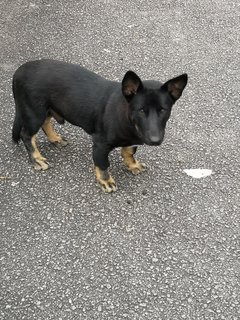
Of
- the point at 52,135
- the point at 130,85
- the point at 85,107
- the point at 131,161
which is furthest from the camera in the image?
the point at 52,135

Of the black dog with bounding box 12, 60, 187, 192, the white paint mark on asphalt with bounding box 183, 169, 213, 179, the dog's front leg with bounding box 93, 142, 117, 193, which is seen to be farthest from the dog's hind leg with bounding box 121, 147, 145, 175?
the white paint mark on asphalt with bounding box 183, 169, 213, 179

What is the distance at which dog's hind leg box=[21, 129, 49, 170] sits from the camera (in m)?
4.33

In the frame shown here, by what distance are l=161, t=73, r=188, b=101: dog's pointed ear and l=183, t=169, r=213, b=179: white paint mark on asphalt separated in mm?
1120

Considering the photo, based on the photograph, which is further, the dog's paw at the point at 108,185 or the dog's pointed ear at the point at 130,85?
the dog's paw at the point at 108,185

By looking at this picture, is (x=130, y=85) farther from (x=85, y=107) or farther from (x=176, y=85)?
(x=85, y=107)

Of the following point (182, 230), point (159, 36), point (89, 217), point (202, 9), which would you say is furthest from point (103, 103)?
point (202, 9)

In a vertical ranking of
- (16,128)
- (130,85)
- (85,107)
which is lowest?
(16,128)

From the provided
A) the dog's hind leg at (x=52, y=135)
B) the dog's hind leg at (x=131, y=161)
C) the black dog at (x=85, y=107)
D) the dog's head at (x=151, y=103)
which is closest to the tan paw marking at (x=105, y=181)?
the black dog at (x=85, y=107)

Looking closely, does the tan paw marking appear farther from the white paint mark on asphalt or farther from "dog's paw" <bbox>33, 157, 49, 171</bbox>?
the white paint mark on asphalt

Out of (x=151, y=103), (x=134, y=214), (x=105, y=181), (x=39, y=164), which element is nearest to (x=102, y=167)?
(x=105, y=181)

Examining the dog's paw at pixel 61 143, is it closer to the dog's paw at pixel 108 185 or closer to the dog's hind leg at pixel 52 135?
the dog's hind leg at pixel 52 135

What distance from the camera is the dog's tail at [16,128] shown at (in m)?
4.33

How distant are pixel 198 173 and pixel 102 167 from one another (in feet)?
3.20

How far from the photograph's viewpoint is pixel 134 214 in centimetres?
402
